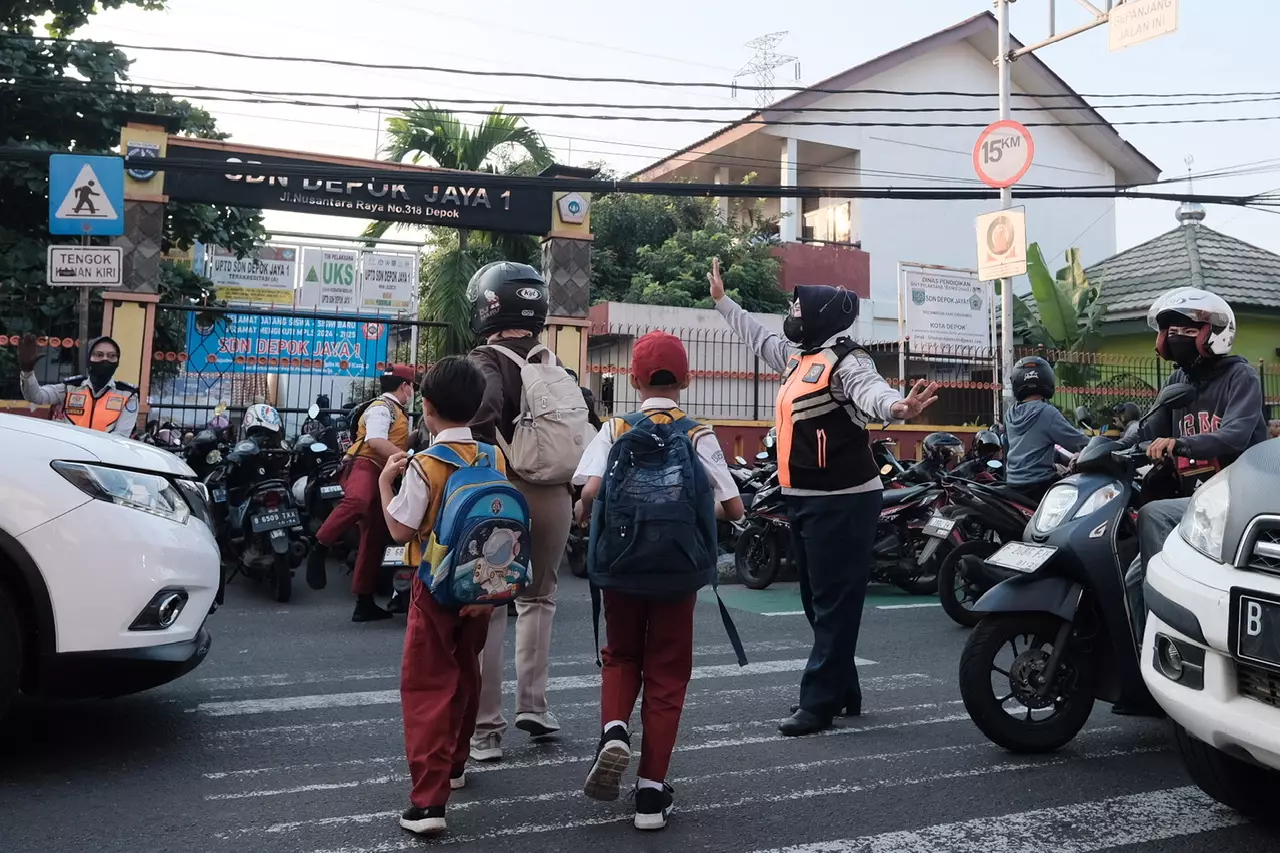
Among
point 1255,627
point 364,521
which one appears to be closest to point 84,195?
point 364,521

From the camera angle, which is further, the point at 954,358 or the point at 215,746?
the point at 954,358

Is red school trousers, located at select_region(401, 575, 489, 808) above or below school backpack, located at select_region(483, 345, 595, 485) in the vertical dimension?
below

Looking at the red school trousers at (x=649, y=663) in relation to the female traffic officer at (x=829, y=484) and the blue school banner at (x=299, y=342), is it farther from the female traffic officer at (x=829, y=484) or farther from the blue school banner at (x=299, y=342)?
the blue school banner at (x=299, y=342)

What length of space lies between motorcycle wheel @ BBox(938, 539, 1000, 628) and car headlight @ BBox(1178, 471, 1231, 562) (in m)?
4.25

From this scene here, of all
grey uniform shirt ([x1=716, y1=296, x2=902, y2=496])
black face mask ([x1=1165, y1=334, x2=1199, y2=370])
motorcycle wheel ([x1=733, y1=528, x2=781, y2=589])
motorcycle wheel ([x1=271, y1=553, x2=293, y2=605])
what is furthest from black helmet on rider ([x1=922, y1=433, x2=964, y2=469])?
motorcycle wheel ([x1=271, y1=553, x2=293, y2=605])

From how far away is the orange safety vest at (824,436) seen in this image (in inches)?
187

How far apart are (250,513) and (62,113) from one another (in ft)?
25.5

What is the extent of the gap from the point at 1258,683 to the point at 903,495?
632 cm

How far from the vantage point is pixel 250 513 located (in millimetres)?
8469

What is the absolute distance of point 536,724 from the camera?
4598 millimetres

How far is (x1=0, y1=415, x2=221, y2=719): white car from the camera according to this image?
157 inches

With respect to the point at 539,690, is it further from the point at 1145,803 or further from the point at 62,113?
the point at 62,113

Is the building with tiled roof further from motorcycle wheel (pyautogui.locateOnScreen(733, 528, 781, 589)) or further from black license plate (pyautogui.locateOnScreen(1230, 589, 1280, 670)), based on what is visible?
black license plate (pyautogui.locateOnScreen(1230, 589, 1280, 670))

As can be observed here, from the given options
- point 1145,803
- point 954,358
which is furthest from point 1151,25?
point 1145,803
